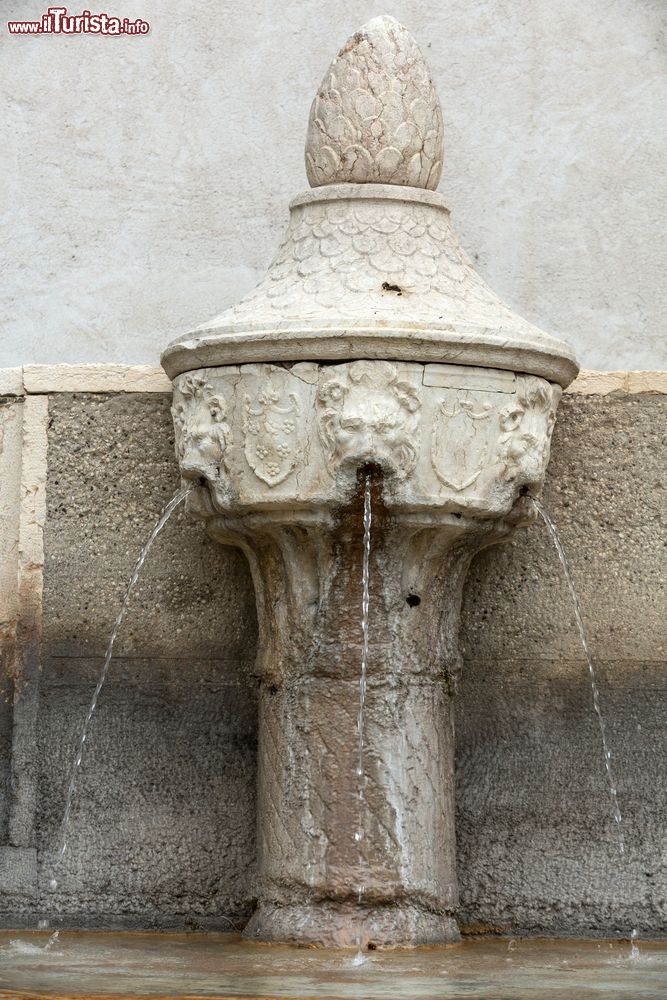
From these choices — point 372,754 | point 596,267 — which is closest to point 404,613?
point 372,754

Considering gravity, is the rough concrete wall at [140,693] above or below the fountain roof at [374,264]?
below

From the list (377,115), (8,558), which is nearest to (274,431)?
(377,115)

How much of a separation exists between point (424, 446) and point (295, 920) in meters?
1.00

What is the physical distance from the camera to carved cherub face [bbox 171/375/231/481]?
172 inches

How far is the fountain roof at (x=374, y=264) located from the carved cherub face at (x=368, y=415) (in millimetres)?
50

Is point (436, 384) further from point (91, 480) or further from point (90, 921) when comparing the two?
point (90, 921)

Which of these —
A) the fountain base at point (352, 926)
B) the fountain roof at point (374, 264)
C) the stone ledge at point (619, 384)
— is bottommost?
the fountain base at point (352, 926)

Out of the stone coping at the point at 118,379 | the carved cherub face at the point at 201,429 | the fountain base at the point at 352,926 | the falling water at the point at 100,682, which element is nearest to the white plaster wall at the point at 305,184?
the stone coping at the point at 118,379

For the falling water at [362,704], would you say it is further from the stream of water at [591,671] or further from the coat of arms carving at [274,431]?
the stream of water at [591,671]

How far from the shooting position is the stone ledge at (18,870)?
15.5 ft

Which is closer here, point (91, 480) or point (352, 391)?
point (352, 391)

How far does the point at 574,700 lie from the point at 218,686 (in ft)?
2.60

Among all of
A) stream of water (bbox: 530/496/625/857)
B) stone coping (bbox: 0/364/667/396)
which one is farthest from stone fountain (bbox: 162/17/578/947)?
stone coping (bbox: 0/364/667/396)

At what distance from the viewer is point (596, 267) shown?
645 centimetres
